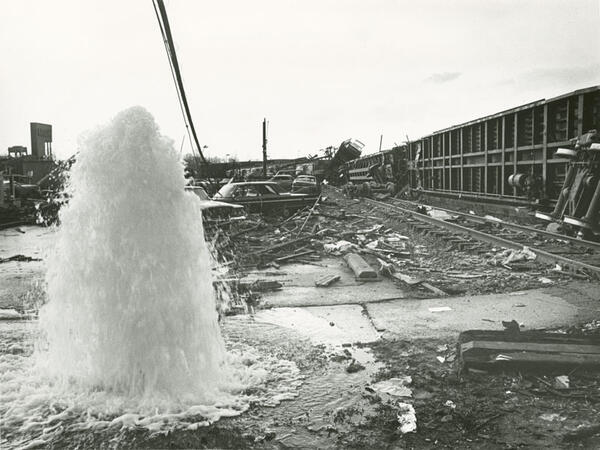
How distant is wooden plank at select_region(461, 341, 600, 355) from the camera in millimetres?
4254

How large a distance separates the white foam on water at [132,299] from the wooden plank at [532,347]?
63.0 inches

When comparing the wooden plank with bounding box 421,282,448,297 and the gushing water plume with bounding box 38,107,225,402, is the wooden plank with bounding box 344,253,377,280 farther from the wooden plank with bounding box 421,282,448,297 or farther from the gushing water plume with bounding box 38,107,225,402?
the gushing water plume with bounding box 38,107,225,402

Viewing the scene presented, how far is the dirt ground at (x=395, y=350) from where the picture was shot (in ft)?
11.0

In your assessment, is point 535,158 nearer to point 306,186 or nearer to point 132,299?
point 132,299

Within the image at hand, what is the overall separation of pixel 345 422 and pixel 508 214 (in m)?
14.8

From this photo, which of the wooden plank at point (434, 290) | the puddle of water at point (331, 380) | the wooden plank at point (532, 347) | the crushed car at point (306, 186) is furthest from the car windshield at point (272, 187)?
the wooden plank at point (532, 347)

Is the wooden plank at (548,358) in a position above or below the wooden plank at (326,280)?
above

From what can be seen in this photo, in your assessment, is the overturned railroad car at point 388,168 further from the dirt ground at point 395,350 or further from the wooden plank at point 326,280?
the wooden plank at point 326,280

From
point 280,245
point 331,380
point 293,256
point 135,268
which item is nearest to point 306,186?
point 280,245

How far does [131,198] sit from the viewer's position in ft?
12.9

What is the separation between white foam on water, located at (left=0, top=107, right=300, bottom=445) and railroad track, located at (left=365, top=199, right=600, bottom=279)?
20.7 ft

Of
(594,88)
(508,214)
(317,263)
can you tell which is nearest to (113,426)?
(317,263)

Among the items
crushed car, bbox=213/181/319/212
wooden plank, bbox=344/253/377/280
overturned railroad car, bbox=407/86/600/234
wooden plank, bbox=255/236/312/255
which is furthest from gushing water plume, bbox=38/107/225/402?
crushed car, bbox=213/181/319/212

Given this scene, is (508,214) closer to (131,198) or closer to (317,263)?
(317,263)
